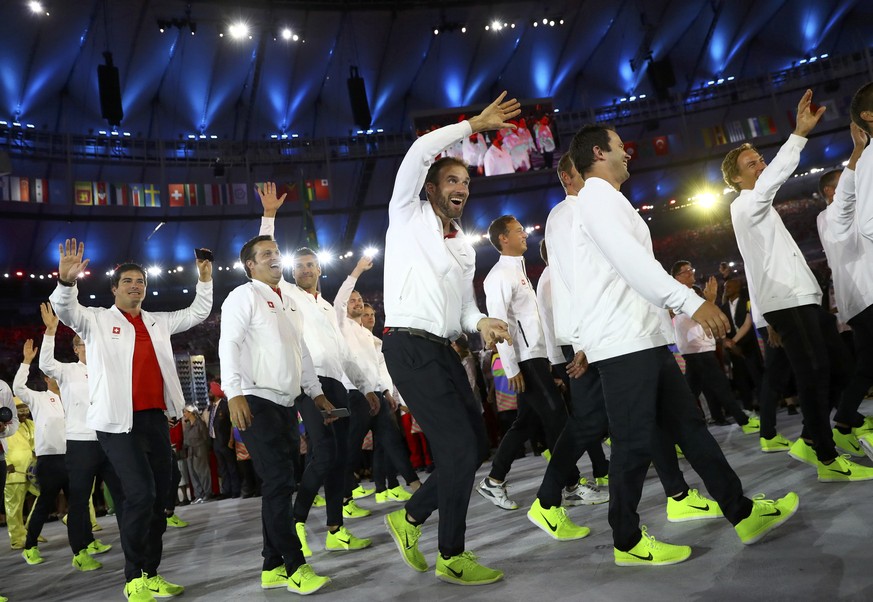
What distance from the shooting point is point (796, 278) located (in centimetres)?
368

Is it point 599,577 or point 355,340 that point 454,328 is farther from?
point 355,340

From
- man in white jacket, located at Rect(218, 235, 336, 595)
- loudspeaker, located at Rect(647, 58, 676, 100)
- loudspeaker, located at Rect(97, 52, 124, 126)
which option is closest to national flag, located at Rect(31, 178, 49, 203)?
loudspeaker, located at Rect(97, 52, 124, 126)

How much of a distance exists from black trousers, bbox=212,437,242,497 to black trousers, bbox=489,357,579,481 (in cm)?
651

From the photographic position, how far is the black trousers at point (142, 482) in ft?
11.5

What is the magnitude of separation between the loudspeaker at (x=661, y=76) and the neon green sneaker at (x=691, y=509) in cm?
2362

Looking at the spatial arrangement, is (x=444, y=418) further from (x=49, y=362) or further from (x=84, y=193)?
(x=84, y=193)

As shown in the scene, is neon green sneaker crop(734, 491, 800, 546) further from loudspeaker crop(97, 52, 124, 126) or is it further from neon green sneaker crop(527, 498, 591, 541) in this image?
loudspeaker crop(97, 52, 124, 126)

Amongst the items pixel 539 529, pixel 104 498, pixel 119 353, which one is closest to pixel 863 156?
pixel 539 529

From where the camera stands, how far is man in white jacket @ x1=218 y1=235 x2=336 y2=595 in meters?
3.19

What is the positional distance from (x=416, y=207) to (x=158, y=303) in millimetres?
21491

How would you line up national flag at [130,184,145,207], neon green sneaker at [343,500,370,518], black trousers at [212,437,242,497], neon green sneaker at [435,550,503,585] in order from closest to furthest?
neon green sneaker at [435,550,503,585], neon green sneaker at [343,500,370,518], black trousers at [212,437,242,497], national flag at [130,184,145,207]

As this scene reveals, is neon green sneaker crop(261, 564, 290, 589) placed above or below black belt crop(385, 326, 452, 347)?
below

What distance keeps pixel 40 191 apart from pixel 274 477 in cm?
1831

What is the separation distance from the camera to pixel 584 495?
4.29 meters
